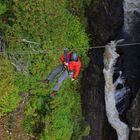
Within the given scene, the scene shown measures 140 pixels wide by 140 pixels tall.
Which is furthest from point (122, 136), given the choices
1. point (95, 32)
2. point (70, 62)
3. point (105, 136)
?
point (70, 62)

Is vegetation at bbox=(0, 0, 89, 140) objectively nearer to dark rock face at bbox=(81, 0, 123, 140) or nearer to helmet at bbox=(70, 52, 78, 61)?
dark rock face at bbox=(81, 0, 123, 140)

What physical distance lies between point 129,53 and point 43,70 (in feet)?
16.7

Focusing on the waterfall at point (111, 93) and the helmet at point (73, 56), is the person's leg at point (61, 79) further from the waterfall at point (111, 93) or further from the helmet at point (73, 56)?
the waterfall at point (111, 93)

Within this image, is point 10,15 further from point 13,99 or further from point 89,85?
point 89,85

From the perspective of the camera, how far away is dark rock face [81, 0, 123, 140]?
19.5 meters

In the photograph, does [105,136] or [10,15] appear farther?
[105,136]

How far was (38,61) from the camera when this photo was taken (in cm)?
1723

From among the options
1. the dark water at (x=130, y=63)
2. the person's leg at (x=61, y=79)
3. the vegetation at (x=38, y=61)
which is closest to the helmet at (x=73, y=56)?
the person's leg at (x=61, y=79)

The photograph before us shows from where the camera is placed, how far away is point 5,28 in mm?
16969

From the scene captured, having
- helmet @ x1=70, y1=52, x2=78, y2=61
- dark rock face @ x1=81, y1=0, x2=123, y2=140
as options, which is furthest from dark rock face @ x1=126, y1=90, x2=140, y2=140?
helmet @ x1=70, y1=52, x2=78, y2=61

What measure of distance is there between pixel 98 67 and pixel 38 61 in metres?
3.97

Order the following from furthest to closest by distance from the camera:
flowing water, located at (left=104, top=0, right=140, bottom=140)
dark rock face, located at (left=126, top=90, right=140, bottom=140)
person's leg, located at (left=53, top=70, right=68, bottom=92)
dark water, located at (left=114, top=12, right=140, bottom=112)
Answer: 1. dark water, located at (left=114, top=12, right=140, bottom=112)
2. flowing water, located at (left=104, top=0, right=140, bottom=140)
3. dark rock face, located at (left=126, top=90, right=140, bottom=140)
4. person's leg, located at (left=53, top=70, right=68, bottom=92)

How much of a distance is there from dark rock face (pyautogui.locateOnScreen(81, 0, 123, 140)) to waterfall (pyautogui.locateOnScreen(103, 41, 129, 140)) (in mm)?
271

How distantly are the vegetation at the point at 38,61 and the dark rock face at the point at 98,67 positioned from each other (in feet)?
4.74
